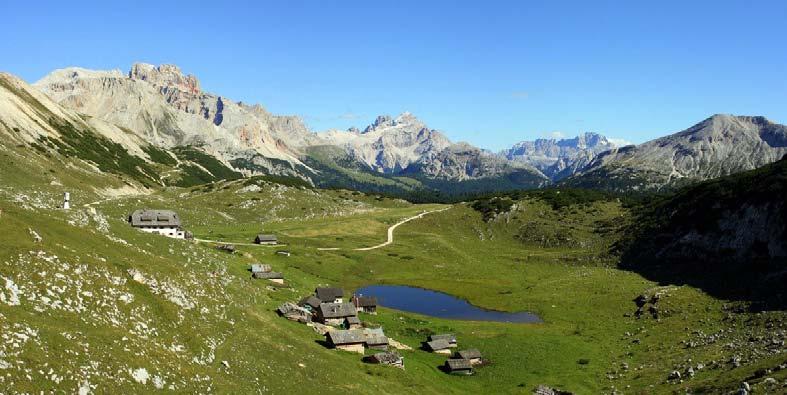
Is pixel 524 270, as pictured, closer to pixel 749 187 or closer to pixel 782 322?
pixel 749 187

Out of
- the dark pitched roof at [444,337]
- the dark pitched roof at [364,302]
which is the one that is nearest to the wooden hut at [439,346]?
the dark pitched roof at [444,337]

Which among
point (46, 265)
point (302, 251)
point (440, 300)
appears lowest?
point (440, 300)

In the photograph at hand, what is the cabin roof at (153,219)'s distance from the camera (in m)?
135

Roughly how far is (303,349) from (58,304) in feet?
97.1

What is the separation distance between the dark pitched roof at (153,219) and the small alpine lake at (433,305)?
162 feet

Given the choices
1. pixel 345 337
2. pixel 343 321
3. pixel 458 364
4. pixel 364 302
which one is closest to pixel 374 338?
pixel 345 337

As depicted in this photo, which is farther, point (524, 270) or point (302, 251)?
point (524, 270)

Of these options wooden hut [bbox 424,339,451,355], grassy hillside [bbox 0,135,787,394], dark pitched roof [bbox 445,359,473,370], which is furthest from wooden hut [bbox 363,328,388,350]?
wooden hut [bbox 424,339,451,355]

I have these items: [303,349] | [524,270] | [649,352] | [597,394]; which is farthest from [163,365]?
[524,270]

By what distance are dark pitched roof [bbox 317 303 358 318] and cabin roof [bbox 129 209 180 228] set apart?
62.0 m

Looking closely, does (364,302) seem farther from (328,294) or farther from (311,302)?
(311,302)

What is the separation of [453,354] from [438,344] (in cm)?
391

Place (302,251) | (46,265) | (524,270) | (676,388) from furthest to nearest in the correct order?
1. (524,270)
2. (302,251)
3. (676,388)
4. (46,265)

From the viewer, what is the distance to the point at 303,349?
220 ft
